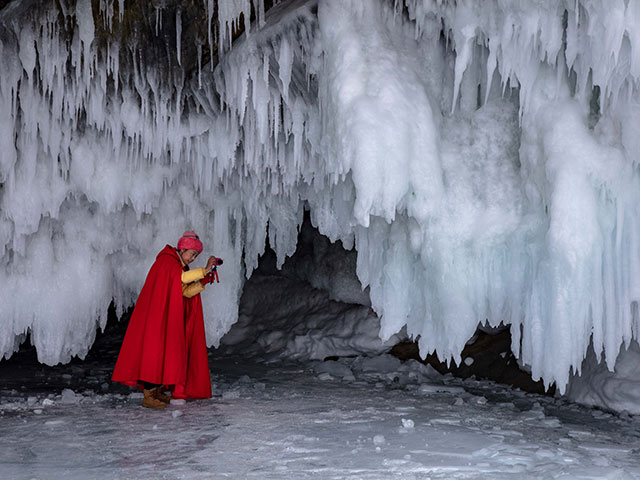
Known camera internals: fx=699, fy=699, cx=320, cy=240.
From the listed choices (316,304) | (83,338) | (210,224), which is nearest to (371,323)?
(316,304)

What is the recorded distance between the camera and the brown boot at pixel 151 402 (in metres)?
5.59

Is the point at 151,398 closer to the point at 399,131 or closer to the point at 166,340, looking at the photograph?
the point at 166,340

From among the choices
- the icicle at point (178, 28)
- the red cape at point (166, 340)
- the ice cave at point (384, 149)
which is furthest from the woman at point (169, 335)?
the icicle at point (178, 28)

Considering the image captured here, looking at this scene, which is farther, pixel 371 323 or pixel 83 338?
pixel 371 323

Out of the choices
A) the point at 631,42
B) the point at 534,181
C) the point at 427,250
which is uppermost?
the point at 631,42

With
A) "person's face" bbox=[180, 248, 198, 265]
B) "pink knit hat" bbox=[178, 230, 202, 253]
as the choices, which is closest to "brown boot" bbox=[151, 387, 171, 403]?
"person's face" bbox=[180, 248, 198, 265]

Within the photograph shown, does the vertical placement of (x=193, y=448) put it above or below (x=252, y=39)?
below

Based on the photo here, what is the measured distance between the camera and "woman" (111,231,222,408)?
5.55 m

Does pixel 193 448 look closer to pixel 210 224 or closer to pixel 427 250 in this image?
pixel 427 250

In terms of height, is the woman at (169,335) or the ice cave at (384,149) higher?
the ice cave at (384,149)

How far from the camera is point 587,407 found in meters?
6.14

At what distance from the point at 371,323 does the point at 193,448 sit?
19.4ft

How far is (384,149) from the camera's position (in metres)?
5.04

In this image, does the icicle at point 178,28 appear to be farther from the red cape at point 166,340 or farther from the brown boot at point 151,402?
the brown boot at point 151,402
